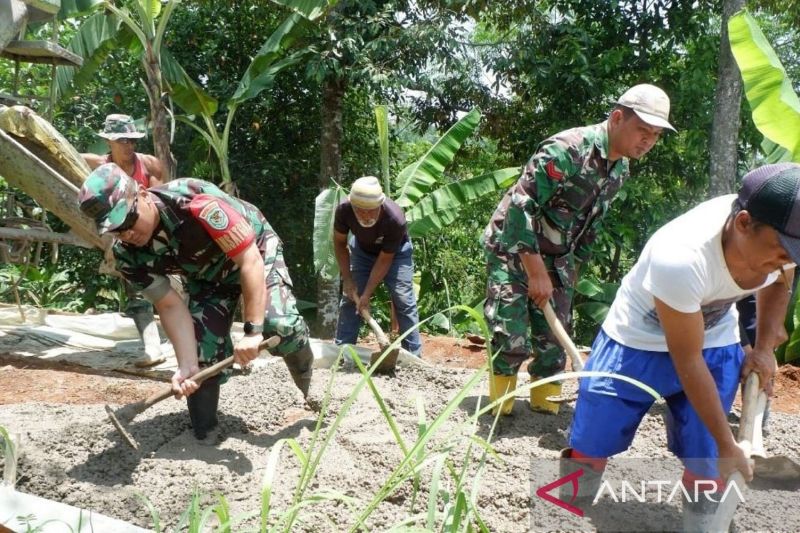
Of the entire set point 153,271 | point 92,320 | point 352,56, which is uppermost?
point 352,56

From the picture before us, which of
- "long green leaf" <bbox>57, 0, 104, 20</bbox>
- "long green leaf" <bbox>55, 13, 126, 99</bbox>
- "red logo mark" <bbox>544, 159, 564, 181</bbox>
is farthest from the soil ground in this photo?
"long green leaf" <bbox>55, 13, 126, 99</bbox>

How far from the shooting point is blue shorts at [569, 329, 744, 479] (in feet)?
7.61

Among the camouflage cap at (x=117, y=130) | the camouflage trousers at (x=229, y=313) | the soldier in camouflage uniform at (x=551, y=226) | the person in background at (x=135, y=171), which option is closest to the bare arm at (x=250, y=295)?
the camouflage trousers at (x=229, y=313)

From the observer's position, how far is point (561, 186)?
11.6ft

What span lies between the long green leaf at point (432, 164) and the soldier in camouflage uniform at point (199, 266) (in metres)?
3.69

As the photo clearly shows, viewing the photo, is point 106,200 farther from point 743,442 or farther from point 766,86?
point 766,86

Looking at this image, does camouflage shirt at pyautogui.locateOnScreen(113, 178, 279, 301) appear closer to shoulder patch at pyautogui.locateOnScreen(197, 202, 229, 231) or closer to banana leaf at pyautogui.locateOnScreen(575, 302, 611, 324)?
shoulder patch at pyautogui.locateOnScreen(197, 202, 229, 231)

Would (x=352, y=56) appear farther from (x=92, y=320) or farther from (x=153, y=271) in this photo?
(x=153, y=271)

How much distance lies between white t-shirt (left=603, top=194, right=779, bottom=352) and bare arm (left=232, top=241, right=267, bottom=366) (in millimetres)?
1450

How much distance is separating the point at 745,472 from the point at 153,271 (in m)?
2.37

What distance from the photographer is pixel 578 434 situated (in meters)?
2.42

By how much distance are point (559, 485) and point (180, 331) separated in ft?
5.47

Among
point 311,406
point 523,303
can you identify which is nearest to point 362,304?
point 311,406

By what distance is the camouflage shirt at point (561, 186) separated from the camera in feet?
11.4
